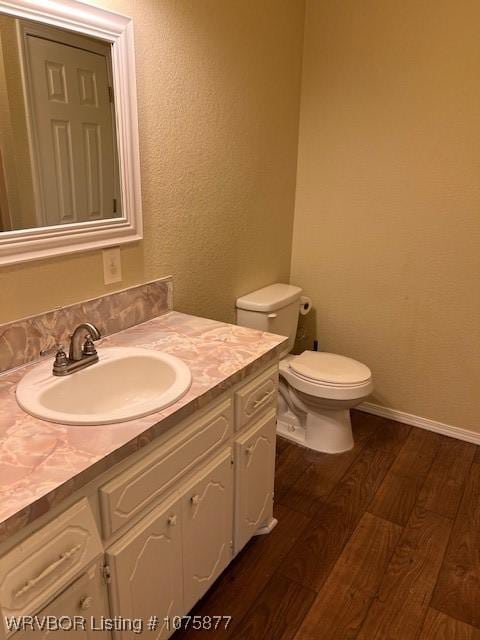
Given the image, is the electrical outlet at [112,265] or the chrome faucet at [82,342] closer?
the chrome faucet at [82,342]

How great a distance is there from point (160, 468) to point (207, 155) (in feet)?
4.23

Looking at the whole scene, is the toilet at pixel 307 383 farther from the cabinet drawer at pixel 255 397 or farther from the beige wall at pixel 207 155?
the cabinet drawer at pixel 255 397

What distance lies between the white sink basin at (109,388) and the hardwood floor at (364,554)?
76 cm

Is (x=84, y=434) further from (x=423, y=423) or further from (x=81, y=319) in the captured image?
(x=423, y=423)

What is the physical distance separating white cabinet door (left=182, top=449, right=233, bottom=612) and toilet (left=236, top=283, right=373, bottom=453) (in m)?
0.88

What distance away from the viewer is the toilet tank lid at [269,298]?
7.50ft

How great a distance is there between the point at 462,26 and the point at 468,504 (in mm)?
2055

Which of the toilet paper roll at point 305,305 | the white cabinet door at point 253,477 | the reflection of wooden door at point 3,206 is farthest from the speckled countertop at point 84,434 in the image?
the toilet paper roll at point 305,305

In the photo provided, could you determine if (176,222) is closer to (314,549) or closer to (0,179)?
(0,179)

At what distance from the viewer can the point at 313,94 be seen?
2.52 m

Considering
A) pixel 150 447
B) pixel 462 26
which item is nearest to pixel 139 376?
pixel 150 447

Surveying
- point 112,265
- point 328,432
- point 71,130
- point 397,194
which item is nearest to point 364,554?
A: point 328,432

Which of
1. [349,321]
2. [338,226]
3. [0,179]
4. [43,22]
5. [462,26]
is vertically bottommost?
[349,321]

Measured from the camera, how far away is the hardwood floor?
1548 mm
